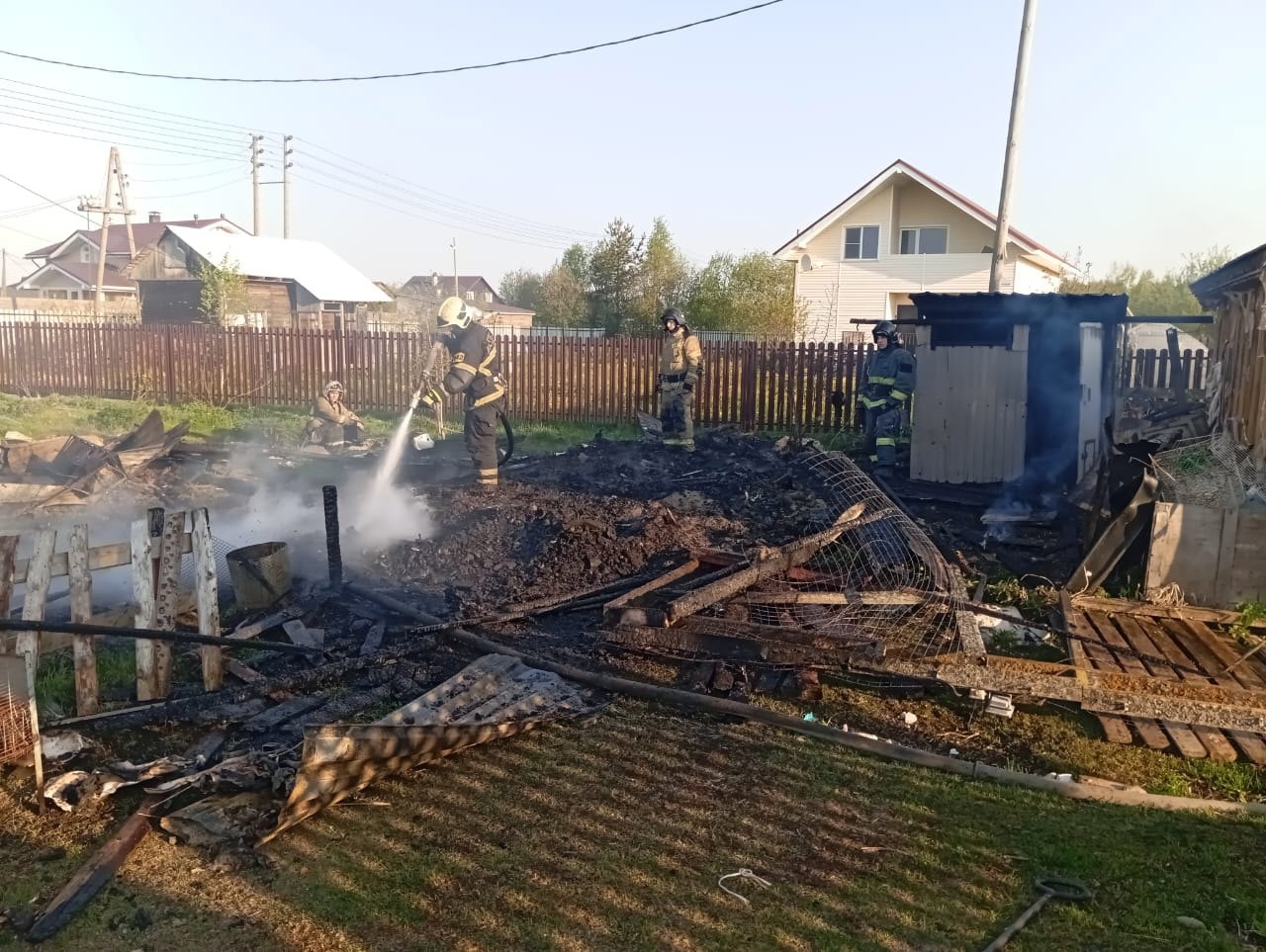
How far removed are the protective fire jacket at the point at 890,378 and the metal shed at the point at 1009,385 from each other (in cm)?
75

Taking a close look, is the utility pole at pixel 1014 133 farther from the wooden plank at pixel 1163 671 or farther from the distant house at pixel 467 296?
the distant house at pixel 467 296

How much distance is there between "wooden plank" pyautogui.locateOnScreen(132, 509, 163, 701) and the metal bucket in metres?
1.36

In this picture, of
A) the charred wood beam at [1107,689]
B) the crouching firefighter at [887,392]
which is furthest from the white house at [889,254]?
the charred wood beam at [1107,689]

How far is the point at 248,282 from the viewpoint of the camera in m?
32.4

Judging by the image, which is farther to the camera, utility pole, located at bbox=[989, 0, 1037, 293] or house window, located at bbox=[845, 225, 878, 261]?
house window, located at bbox=[845, 225, 878, 261]

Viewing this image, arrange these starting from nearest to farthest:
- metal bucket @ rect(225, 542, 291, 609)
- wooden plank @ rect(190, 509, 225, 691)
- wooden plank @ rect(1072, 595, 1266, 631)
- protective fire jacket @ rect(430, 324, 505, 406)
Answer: wooden plank @ rect(190, 509, 225, 691) < wooden plank @ rect(1072, 595, 1266, 631) < metal bucket @ rect(225, 542, 291, 609) < protective fire jacket @ rect(430, 324, 505, 406)

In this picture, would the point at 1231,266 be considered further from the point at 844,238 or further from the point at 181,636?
the point at 844,238

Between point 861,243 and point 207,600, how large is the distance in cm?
2674

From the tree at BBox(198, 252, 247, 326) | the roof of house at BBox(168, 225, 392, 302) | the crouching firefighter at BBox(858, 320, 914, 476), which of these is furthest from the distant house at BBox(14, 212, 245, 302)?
the crouching firefighter at BBox(858, 320, 914, 476)

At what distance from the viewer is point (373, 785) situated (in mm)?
4125

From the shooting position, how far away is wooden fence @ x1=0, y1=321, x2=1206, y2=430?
51.4ft

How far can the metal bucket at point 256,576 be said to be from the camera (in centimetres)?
624

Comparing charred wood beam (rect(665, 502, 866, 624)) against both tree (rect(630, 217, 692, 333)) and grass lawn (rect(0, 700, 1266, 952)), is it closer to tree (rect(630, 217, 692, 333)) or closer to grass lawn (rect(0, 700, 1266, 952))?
grass lawn (rect(0, 700, 1266, 952))

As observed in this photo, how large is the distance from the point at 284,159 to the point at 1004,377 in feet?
148
